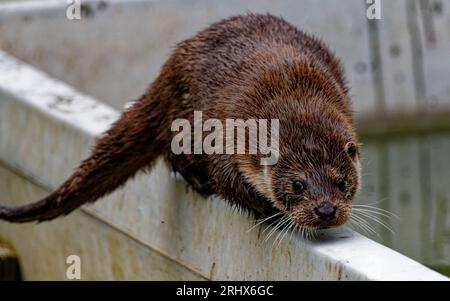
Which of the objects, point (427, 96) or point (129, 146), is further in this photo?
point (427, 96)

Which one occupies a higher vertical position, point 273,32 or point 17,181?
point 273,32

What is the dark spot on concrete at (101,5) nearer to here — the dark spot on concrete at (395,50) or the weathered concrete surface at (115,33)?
the weathered concrete surface at (115,33)

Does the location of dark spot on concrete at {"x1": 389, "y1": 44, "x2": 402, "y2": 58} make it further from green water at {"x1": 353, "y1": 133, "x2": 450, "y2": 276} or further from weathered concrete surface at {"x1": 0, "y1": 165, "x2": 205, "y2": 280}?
weathered concrete surface at {"x1": 0, "y1": 165, "x2": 205, "y2": 280}

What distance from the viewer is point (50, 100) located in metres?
8.02

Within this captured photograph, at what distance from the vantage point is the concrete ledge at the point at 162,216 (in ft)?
17.8

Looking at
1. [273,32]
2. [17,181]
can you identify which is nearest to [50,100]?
[17,181]

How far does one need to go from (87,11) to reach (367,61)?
260 cm

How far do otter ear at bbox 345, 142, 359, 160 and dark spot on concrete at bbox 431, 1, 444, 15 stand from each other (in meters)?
5.99

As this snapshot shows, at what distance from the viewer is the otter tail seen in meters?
6.73

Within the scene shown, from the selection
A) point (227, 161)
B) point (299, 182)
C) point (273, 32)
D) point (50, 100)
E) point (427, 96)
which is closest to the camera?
point (299, 182)

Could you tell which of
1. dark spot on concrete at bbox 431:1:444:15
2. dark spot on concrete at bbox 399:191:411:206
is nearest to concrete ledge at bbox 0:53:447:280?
dark spot on concrete at bbox 399:191:411:206

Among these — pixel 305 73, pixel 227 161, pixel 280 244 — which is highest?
pixel 305 73

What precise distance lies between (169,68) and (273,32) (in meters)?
0.58

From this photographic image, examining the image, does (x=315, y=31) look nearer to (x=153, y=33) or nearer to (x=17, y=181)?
(x=153, y=33)
